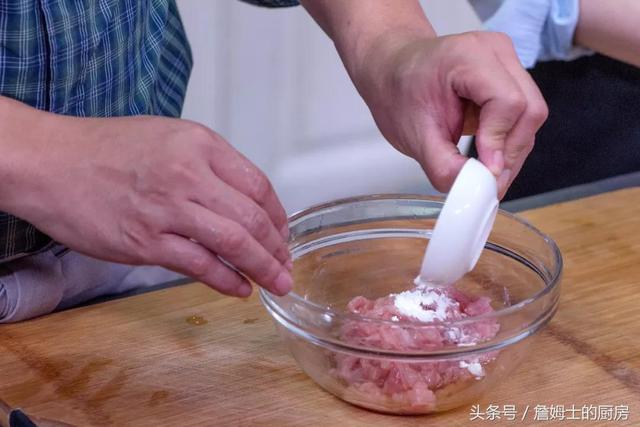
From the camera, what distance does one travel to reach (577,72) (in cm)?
134

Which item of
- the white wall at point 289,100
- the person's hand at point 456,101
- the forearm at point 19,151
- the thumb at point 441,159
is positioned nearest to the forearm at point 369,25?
the person's hand at point 456,101

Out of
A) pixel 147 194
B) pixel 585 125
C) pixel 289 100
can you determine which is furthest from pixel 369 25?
pixel 289 100

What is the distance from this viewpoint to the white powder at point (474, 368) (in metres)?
0.73

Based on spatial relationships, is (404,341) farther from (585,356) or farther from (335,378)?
(585,356)

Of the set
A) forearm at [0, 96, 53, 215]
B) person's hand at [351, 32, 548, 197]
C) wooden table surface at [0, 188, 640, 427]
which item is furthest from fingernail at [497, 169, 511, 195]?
forearm at [0, 96, 53, 215]

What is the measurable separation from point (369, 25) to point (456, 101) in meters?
0.15

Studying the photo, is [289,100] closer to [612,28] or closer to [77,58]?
[612,28]

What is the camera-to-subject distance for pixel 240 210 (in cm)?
65

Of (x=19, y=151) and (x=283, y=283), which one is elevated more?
(x=19, y=151)

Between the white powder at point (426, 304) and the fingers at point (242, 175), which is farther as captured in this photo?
the white powder at point (426, 304)

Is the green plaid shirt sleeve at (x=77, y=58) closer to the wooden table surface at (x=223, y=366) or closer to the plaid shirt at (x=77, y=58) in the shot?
the plaid shirt at (x=77, y=58)

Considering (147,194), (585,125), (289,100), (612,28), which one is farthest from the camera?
(289,100)

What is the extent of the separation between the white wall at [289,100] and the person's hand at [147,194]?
107 centimetres

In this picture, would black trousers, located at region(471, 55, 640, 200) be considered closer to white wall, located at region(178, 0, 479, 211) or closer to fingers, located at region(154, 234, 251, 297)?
white wall, located at region(178, 0, 479, 211)
